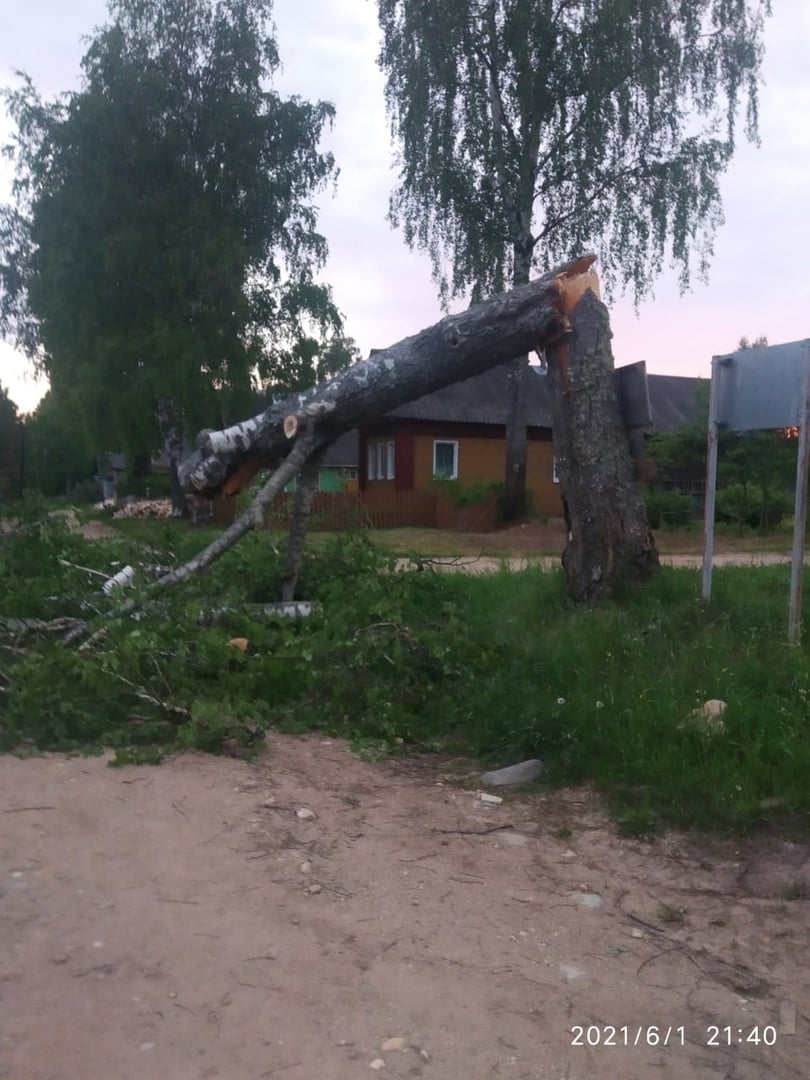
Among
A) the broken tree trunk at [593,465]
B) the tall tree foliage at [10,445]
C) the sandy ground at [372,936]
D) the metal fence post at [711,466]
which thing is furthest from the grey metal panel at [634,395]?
the tall tree foliage at [10,445]

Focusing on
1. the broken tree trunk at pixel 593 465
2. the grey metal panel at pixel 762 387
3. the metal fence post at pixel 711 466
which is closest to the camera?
the grey metal panel at pixel 762 387

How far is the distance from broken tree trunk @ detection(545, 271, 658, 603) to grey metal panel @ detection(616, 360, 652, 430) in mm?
71

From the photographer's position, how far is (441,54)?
68.3ft

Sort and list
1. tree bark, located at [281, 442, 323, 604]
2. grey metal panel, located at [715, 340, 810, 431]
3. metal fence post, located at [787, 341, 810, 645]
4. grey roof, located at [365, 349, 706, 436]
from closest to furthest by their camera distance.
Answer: metal fence post, located at [787, 341, 810, 645]
grey metal panel, located at [715, 340, 810, 431]
tree bark, located at [281, 442, 323, 604]
grey roof, located at [365, 349, 706, 436]

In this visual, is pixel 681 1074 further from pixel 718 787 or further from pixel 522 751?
pixel 522 751

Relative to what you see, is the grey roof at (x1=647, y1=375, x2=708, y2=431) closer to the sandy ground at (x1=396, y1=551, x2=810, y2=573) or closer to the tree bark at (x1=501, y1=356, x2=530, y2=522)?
the tree bark at (x1=501, y1=356, x2=530, y2=522)

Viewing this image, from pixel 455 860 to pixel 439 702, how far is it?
211cm

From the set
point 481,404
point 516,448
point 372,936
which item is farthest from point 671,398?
point 372,936

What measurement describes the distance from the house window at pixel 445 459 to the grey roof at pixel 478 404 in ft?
2.83

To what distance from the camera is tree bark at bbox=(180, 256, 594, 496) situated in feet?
24.6

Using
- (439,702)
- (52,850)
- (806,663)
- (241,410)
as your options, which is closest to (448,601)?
(439,702)

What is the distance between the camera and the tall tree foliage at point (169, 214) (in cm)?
2506

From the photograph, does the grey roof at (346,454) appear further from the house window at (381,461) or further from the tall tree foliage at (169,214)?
the tall tree foliage at (169,214)

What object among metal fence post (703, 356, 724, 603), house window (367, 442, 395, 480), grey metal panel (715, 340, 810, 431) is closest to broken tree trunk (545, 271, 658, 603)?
metal fence post (703, 356, 724, 603)
